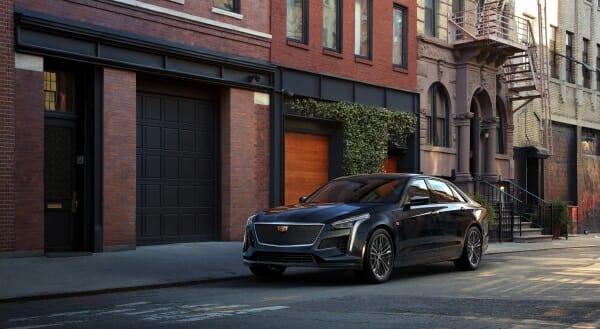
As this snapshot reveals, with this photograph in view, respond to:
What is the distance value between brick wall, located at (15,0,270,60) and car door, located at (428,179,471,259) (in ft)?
22.3

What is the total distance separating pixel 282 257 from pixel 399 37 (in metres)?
14.5

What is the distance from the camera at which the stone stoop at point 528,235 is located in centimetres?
2312

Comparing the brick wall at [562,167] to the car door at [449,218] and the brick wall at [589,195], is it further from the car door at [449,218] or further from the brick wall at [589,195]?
the car door at [449,218]

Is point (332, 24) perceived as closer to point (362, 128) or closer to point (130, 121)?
point (362, 128)

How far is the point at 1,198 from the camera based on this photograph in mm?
13039

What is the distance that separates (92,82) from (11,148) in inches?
92.3

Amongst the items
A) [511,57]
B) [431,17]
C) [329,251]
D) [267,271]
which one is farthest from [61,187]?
[511,57]

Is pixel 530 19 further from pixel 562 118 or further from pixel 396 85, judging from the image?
pixel 396 85

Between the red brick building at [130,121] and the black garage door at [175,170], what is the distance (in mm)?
25

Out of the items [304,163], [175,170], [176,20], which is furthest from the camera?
[304,163]

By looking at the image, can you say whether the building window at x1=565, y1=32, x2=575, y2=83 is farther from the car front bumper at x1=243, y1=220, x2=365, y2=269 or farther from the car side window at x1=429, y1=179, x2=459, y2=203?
the car front bumper at x1=243, y1=220, x2=365, y2=269

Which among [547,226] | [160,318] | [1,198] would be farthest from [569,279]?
[547,226]

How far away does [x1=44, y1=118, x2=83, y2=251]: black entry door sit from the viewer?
1436 centimetres

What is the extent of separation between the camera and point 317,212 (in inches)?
423
